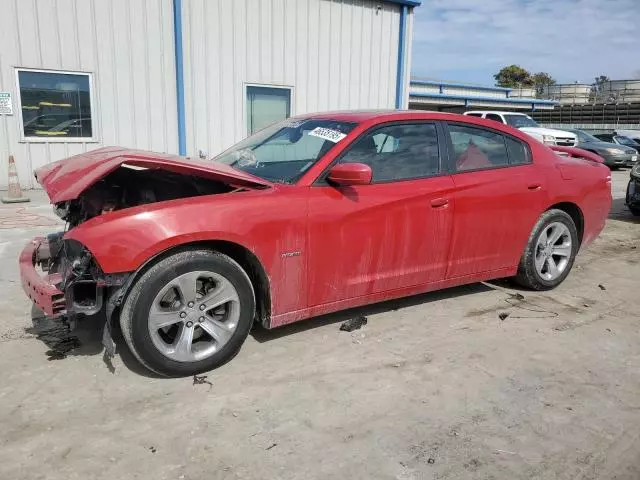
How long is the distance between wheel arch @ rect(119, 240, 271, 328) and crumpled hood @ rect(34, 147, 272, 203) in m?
0.40

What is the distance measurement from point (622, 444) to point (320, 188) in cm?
219

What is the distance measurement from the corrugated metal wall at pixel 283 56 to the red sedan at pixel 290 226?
7.51m

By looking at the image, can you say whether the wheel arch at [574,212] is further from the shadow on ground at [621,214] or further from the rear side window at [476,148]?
the shadow on ground at [621,214]

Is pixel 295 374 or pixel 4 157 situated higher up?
pixel 4 157

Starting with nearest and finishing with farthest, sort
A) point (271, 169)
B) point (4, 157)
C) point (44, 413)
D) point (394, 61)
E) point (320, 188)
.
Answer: point (44, 413) < point (320, 188) < point (271, 169) < point (4, 157) < point (394, 61)

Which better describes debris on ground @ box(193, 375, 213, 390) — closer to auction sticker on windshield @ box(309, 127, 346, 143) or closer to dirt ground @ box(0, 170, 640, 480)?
A: dirt ground @ box(0, 170, 640, 480)

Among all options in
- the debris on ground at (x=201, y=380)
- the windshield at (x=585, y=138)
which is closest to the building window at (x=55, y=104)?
the debris on ground at (x=201, y=380)

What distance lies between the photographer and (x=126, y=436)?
2.64m

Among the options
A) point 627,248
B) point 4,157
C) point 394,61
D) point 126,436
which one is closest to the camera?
point 126,436

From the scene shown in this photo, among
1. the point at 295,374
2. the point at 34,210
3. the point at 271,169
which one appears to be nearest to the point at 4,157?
the point at 34,210

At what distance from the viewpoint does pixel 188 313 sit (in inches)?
126

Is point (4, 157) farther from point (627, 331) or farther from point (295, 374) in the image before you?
point (627, 331)

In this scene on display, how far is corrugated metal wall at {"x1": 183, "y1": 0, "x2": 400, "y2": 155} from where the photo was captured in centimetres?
1138

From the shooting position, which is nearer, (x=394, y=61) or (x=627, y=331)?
(x=627, y=331)
